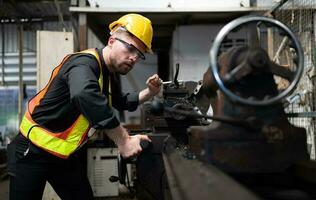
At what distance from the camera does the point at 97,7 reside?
8.87 feet

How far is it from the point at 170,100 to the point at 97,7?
1402mm

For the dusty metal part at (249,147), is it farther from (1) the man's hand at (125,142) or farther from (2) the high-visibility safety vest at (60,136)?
(2) the high-visibility safety vest at (60,136)

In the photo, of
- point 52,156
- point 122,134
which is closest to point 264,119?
point 122,134

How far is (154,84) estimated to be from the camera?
1.78 m

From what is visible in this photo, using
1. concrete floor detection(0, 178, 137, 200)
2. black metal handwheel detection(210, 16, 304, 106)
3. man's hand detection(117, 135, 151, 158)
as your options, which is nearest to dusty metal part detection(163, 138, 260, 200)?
black metal handwheel detection(210, 16, 304, 106)

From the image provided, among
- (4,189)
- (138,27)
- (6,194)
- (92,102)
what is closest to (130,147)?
(92,102)

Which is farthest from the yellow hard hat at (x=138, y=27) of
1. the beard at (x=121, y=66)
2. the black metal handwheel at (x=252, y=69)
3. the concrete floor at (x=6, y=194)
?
the concrete floor at (x=6, y=194)

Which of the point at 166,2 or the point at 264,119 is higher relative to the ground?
the point at 166,2

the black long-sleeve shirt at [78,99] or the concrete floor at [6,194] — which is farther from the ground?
the black long-sleeve shirt at [78,99]

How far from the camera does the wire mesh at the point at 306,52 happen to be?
2.03 meters

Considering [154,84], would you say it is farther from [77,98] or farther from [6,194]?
[6,194]

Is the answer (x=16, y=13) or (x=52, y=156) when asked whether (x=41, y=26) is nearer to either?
(x=16, y=13)

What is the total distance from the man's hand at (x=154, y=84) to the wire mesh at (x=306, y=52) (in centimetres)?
77

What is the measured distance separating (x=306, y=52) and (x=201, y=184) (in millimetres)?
1664
